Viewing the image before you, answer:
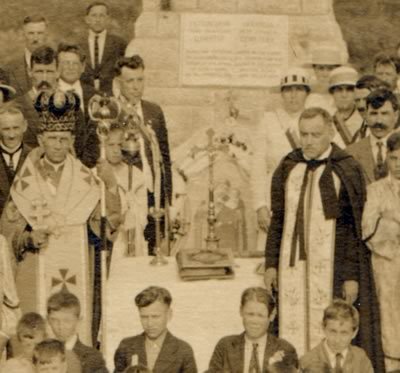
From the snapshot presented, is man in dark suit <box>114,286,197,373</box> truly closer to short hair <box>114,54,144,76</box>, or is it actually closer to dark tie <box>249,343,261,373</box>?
dark tie <box>249,343,261,373</box>

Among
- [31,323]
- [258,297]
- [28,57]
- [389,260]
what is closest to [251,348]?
[258,297]

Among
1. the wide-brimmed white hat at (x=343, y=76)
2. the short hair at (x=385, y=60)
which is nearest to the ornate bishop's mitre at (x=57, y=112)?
the wide-brimmed white hat at (x=343, y=76)

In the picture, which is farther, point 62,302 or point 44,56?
point 44,56

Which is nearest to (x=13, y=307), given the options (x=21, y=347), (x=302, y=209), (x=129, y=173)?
(x=21, y=347)

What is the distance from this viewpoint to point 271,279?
8883 millimetres

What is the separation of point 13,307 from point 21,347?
21 centimetres

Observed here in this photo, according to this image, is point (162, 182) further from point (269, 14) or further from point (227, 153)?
point (269, 14)

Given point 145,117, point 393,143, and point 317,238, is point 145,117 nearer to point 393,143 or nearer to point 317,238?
point 317,238

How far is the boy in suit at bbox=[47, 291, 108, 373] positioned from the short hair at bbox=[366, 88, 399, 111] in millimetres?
1719

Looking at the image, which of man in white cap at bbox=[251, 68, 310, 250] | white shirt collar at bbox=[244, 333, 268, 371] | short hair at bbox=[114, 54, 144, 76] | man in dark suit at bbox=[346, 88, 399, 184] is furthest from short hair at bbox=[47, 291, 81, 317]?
man in dark suit at bbox=[346, 88, 399, 184]

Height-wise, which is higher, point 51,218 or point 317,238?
point 51,218

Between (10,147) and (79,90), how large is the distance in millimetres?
449

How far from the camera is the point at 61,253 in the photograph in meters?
9.00

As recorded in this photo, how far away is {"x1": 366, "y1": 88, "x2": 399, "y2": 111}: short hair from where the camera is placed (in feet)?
29.6
